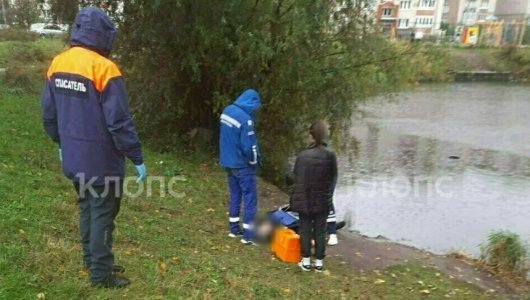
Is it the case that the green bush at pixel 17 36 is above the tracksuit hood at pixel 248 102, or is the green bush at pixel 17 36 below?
above

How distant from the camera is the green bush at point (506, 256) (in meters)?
7.15

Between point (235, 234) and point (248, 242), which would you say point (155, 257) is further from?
point (235, 234)

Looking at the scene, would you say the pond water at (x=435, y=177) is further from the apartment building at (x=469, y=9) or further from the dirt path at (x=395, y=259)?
the apartment building at (x=469, y=9)

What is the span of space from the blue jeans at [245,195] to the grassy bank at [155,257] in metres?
0.27

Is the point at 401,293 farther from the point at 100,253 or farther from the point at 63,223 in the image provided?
the point at 63,223

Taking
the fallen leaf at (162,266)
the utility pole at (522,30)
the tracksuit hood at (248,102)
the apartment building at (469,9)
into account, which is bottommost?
the fallen leaf at (162,266)

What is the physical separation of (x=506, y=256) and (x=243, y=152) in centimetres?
408

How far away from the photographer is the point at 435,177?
557 inches

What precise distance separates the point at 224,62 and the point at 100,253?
21.2 ft

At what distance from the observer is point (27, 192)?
5.95 metres

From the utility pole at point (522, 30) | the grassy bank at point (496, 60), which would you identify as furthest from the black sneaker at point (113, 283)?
the utility pole at point (522, 30)

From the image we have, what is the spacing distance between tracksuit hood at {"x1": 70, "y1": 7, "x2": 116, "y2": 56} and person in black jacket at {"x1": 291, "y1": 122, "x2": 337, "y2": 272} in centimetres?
250

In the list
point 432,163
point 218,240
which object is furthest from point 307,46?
point 432,163

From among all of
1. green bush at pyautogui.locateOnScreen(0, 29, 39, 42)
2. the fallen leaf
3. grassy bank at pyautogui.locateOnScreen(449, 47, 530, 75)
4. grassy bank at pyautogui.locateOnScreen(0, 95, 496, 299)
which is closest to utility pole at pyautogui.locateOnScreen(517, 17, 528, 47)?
grassy bank at pyautogui.locateOnScreen(449, 47, 530, 75)
